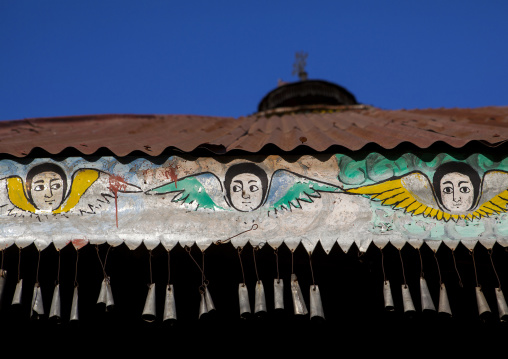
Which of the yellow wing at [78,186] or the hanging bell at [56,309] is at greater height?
the yellow wing at [78,186]

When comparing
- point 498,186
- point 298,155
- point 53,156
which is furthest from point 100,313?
point 498,186

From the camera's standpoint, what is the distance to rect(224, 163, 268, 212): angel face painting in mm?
3480

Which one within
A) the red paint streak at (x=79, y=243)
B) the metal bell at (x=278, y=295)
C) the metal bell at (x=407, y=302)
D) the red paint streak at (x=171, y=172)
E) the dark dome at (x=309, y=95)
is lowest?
the metal bell at (x=407, y=302)

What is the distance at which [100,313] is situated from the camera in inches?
154

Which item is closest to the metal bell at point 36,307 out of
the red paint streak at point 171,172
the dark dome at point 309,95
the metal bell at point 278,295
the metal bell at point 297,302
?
the red paint streak at point 171,172

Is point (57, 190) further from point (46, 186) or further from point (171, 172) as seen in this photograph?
point (171, 172)

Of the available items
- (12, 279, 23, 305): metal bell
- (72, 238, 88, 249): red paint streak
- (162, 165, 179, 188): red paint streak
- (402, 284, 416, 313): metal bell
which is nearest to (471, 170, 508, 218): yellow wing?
(402, 284, 416, 313): metal bell

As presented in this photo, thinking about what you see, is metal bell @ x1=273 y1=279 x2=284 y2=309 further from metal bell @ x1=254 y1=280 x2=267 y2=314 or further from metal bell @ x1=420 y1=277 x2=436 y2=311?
metal bell @ x1=420 y1=277 x2=436 y2=311

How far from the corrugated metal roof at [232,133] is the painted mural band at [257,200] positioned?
128 millimetres

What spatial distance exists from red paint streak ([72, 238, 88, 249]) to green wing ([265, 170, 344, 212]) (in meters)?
1.16

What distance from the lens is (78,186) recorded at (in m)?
3.55

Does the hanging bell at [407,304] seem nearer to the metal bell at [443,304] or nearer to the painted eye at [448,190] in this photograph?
the metal bell at [443,304]

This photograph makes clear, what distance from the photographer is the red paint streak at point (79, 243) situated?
3332mm

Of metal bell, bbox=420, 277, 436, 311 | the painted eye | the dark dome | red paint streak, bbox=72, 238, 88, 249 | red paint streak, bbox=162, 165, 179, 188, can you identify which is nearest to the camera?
metal bell, bbox=420, 277, 436, 311
